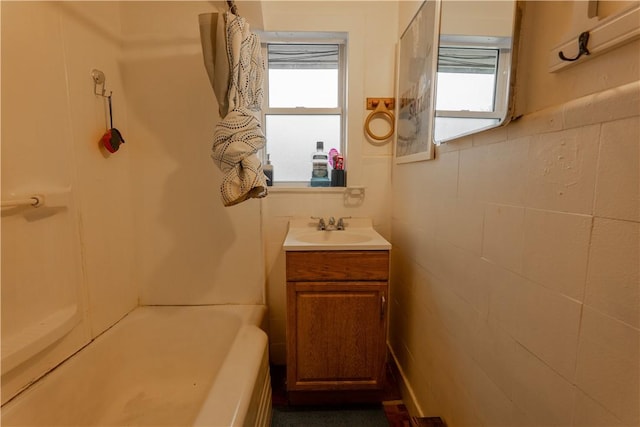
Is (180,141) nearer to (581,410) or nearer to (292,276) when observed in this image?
(292,276)

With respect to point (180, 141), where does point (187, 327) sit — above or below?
below

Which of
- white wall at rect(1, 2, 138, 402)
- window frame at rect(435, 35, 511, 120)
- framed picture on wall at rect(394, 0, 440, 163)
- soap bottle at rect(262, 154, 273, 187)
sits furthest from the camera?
soap bottle at rect(262, 154, 273, 187)

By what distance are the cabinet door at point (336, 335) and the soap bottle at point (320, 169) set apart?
0.67 m

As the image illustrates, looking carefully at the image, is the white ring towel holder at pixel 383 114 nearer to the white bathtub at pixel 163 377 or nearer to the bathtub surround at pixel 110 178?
the bathtub surround at pixel 110 178

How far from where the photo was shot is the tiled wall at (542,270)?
47 centimetres

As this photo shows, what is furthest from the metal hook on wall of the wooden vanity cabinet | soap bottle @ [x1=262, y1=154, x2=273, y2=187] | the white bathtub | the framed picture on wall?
the framed picture on wall

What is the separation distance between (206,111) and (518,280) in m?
1.50

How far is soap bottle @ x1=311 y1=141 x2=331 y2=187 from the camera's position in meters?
1.75

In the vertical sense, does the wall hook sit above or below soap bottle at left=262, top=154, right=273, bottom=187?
above

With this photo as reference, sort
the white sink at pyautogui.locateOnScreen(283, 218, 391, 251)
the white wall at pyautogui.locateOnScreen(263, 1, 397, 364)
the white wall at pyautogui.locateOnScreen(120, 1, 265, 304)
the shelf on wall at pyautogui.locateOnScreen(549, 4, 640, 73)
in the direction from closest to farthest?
the shelf on wall at pyautogui.locateOnScreen(549, 4, 640, 73), the white sink at pyautogui.locateOnScreen(283, 218, 391, 251), the white wall at pyautogui.locateOnScreen(120, 1, 265, 304), the white wall at pyautogui.locateOnScreen(263, 1, 397, 364)

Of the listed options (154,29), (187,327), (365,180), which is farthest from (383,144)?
(187,327)

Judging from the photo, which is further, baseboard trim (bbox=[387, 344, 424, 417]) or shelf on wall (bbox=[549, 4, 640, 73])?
baseboard trim (bbox=[387, 344, 424, 417])

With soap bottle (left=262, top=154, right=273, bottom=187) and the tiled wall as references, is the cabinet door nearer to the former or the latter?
the tiled wall

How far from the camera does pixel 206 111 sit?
148cm
